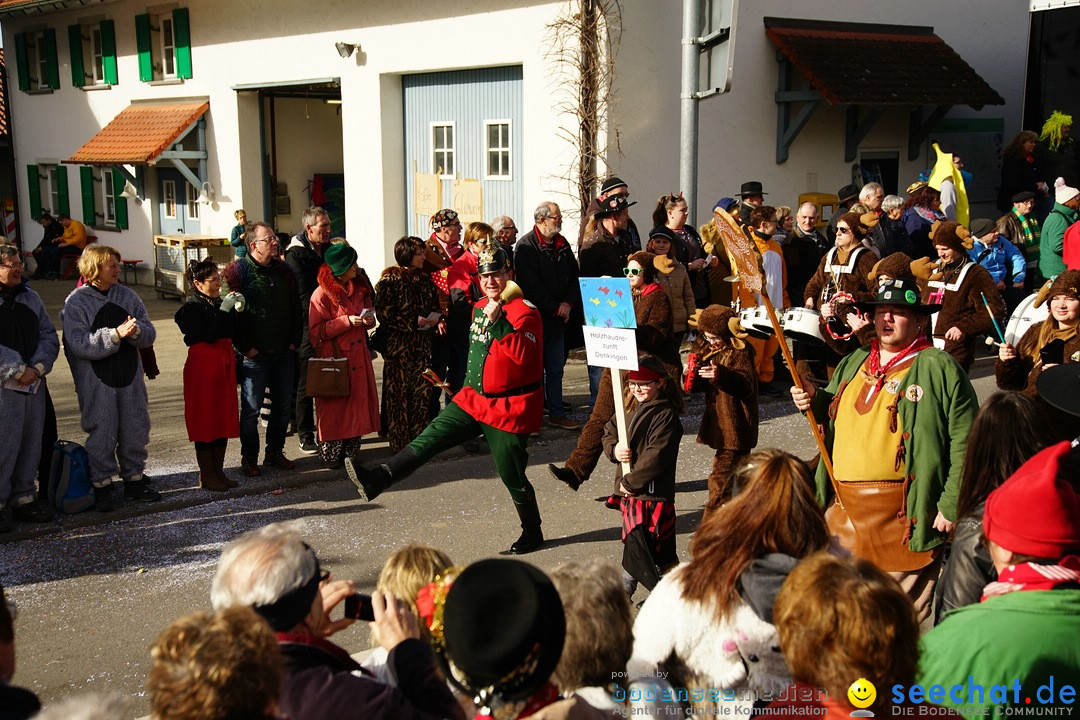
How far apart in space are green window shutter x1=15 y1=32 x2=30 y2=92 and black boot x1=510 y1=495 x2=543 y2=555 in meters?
22.1

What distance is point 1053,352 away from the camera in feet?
20.2

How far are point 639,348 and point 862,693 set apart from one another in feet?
16.0

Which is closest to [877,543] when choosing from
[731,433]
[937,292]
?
[731,433]

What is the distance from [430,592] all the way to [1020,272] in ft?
33.9

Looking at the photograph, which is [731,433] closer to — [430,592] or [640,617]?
[640,617]

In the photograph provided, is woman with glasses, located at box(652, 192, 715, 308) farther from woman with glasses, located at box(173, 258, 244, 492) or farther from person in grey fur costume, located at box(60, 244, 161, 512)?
person in grey fur costume, located at box(60, 244, 161, 512)

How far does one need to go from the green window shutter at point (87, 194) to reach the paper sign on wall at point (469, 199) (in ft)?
36.9

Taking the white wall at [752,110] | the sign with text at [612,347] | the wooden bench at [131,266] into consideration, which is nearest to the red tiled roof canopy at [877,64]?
the white wall at [752,110]

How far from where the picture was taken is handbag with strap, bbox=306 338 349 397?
799 cm

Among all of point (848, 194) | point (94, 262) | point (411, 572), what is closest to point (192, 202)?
point (848, 194)

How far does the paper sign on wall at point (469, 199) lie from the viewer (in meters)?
14.6

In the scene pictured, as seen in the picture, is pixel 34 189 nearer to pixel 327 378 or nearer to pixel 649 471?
pixel 327 378

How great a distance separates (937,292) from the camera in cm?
841

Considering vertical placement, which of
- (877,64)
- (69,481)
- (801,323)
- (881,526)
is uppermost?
(877,64)
